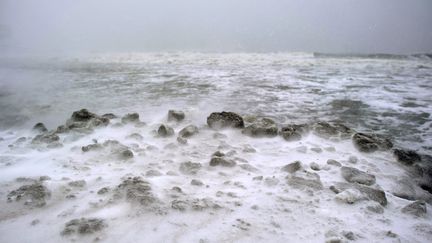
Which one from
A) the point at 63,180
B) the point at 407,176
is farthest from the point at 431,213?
the point at 63,180

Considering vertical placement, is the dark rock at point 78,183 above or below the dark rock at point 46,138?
below

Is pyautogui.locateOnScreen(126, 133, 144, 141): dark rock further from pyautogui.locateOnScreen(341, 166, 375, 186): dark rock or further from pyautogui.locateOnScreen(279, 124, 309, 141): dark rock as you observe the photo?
pyautogui.locateOnScreen(341, 166, 375, 186): dark rock

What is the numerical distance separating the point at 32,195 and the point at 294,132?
2.29 meters

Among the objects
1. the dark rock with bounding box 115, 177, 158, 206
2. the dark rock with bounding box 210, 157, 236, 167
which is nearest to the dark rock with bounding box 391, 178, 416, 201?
the dark rock with bounding box 210, 157, 236, 167

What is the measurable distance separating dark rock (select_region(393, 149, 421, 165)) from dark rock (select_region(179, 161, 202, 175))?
5.45ft

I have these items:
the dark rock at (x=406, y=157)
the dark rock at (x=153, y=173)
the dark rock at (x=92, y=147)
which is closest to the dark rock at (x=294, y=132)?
the dark rock at (x=406, y=157)

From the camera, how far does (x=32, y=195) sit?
2088 mm

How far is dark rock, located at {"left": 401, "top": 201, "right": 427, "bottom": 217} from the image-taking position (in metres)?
1.93

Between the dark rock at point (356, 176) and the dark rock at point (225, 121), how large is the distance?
123 cm

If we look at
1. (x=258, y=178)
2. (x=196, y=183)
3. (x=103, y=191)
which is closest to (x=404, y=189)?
(x=258, y=178)

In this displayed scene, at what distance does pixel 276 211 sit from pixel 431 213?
95 centimetres

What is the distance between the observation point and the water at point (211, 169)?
1.80 meters

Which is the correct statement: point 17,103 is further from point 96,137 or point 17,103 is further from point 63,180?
point 63,180

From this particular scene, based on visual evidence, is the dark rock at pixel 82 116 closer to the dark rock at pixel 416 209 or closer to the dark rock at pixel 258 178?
the dark rock at pixel 258 178
